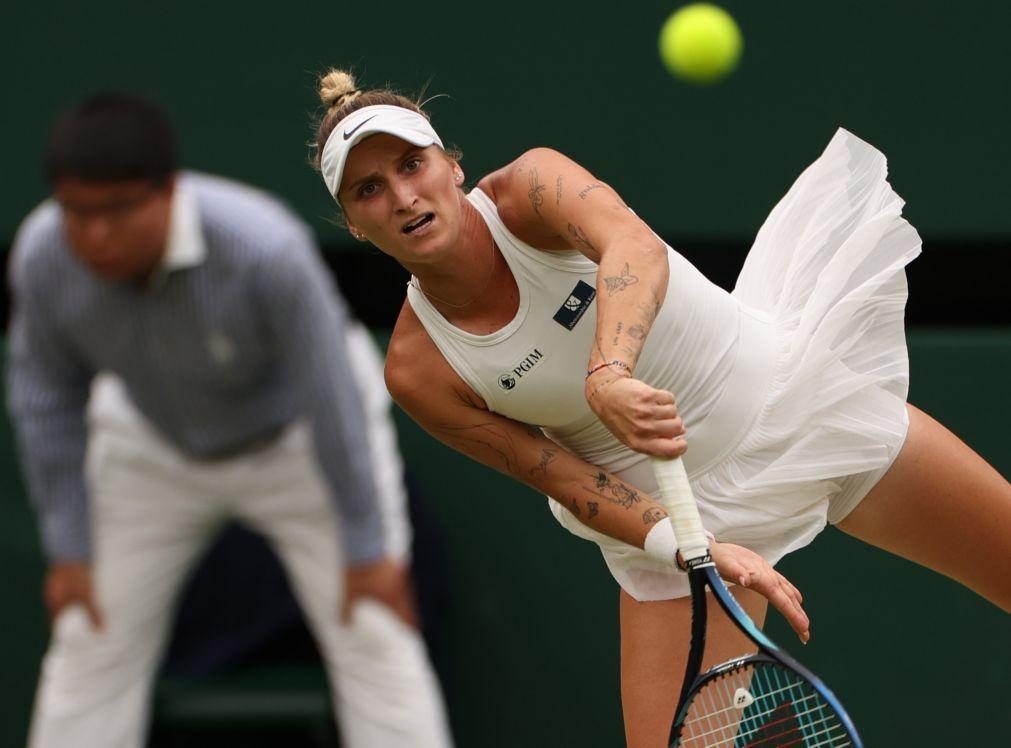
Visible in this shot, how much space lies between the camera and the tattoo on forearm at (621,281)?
2666mm

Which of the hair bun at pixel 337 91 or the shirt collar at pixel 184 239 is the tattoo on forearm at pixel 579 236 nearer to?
the hair bun at pixel 337 91

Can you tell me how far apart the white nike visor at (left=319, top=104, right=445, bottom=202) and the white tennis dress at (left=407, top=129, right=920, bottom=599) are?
18 cm

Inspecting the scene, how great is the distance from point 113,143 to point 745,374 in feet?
3.90

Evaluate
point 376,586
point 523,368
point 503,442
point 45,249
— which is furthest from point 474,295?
point 45,249

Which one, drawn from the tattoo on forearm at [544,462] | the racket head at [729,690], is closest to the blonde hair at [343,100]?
the tattoo on forearm at [544,462]

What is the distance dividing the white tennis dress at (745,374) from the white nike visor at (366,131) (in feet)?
0.60

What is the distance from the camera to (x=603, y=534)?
9.92 ft

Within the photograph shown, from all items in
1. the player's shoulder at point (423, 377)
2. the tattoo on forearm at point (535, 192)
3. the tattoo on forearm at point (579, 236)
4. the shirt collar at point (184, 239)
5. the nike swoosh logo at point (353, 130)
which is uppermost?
the nike swoosh logo at point (353, 130)

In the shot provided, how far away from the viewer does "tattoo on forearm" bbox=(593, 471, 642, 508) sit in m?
2.92

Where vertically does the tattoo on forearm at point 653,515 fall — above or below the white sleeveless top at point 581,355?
below

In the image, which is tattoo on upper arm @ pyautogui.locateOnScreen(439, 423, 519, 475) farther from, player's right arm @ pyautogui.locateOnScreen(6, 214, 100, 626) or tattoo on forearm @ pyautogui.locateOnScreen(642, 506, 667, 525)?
player's right arm @ pyautogui.locateOnScreen(6, 214, 100, 626)

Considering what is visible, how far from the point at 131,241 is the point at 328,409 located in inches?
13.8

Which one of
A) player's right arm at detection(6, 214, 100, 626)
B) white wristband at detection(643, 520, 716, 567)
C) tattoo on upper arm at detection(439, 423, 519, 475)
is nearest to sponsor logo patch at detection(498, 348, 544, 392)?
tattoo on upper arm at detection(439, 423, 519, 475)

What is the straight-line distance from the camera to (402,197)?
9.16 feet
